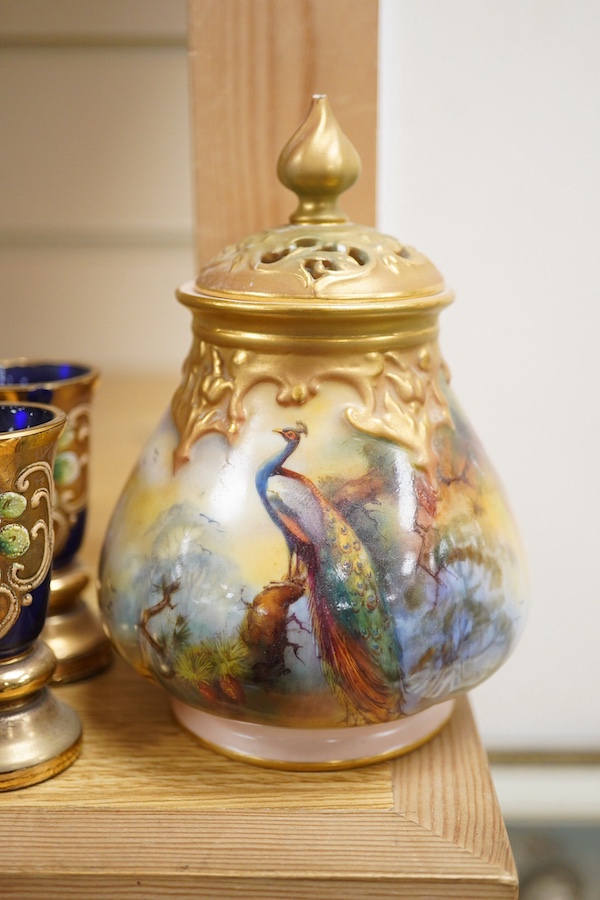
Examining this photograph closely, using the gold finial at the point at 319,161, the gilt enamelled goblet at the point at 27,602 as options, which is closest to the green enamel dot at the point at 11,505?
the gilt enamelled goblet at the point at 27,602

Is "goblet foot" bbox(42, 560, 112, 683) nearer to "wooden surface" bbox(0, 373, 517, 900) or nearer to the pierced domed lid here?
"wooden surface" bbox(0, 373, 517, 900)

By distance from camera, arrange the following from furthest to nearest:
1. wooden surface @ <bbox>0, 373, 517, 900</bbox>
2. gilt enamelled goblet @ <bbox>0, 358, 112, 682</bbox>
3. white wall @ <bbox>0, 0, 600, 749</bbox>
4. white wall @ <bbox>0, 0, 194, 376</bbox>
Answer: white wall @ <bbox>0, 0, 194, 376</bbox>, white wall @ <bbox>0, 0, 600, 749</bbox>, gilt enamelled goblet @ <bbox>0, 358, 112, 682</bbox>, wooden surface @ <bbox>0, 373, 517, 900</bbox>

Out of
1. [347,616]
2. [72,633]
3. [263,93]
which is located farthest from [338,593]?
[263,93]

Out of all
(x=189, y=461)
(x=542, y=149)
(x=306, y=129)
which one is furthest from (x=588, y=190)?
(x=189, y=461)

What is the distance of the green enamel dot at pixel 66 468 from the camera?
1.98 feet

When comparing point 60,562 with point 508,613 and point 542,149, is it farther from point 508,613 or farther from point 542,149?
point 542,149

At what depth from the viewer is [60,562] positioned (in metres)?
0.64

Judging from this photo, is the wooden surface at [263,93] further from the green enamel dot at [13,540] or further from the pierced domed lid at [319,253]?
the green enamel dot at [13,540]

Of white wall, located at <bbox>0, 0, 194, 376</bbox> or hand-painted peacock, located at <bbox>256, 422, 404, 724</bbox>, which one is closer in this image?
hand-painted peacock, located at <bbox>256, 422, 404, 724</bbox>

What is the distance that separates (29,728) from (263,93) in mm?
435

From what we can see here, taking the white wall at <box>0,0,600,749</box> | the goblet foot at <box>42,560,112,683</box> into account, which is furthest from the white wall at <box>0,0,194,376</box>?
the goblet foot at <box>42,560,112,683</box>

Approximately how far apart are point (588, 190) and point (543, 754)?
51 cm

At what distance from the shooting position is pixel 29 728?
53 cm

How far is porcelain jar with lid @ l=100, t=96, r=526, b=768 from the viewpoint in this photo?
47 cm
